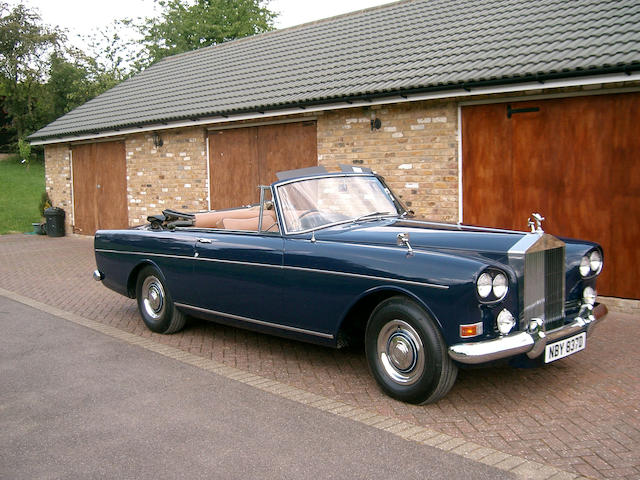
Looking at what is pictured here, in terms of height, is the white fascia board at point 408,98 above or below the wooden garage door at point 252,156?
above

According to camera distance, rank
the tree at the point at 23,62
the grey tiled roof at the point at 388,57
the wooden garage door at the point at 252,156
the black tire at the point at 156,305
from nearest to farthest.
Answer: the black tire at the point at 156,305 < the grey tiled roof at the point at 388,57 < the wooden garage door at the point at 252,156 < the tree at the point at 23,62

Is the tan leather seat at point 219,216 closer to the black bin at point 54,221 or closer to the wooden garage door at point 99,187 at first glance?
the wooden garage door at point 99,187

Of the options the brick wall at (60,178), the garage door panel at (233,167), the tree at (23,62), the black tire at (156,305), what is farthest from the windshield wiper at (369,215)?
the tree at (23,62)

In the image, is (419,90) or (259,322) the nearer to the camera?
(259,322)

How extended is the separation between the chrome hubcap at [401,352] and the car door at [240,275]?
3.66 ft

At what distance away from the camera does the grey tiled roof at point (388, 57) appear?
836cm

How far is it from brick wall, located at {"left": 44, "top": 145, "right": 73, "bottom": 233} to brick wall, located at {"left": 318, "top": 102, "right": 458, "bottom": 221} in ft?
34.8

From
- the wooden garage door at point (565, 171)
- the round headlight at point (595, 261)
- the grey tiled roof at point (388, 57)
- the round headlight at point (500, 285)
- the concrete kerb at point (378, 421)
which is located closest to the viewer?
the concrete kerb at point (378, 421)

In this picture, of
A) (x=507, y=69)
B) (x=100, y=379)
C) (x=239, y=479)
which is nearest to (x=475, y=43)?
(x=507, y=69)

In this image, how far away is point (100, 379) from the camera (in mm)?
5105

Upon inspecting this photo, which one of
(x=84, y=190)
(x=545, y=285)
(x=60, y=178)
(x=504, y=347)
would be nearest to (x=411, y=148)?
(x=545, y=285)

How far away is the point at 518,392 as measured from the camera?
4.67 metres

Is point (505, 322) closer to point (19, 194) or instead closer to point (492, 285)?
point (492, 285)

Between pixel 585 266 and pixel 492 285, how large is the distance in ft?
4.21
